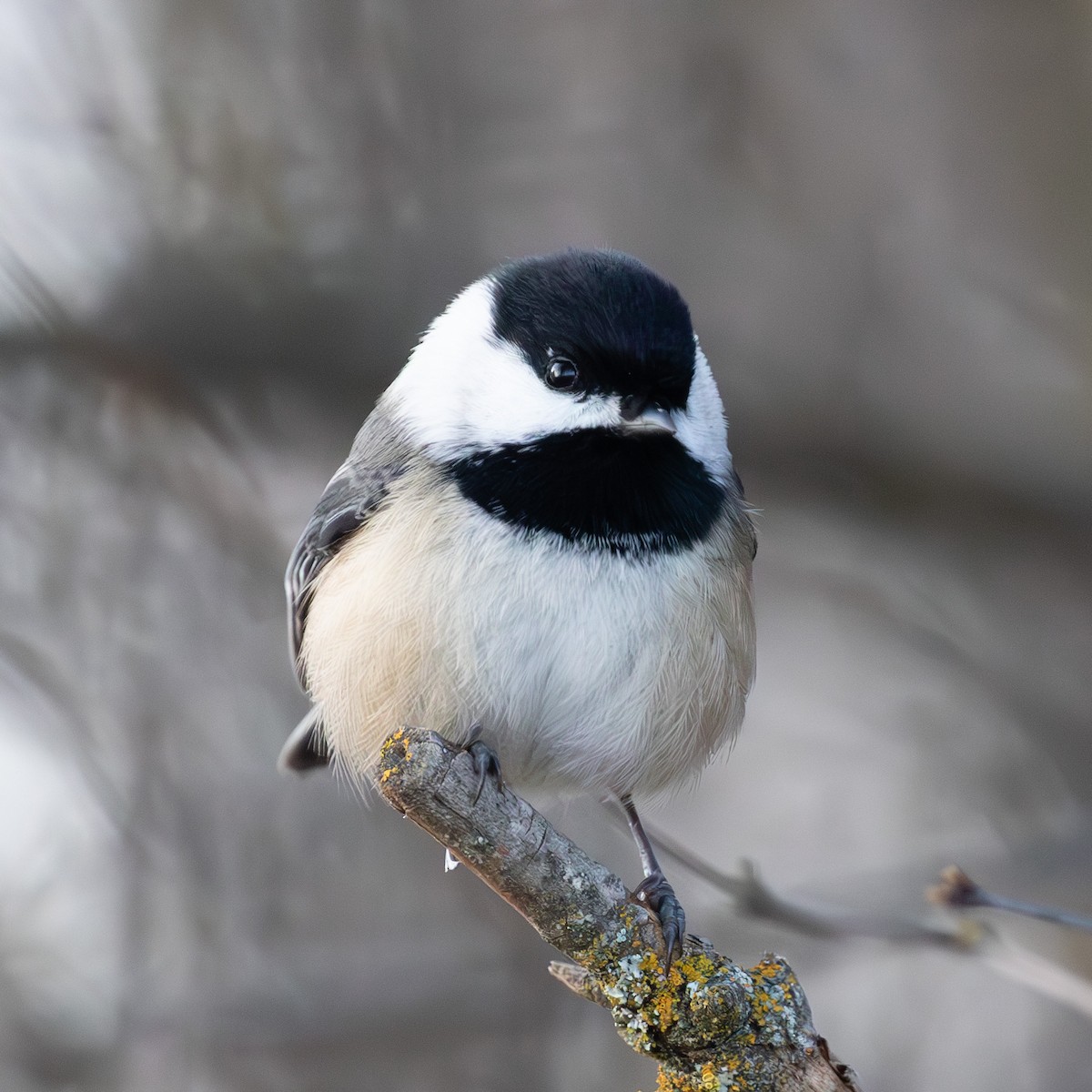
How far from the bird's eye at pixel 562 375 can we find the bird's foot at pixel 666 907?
766mm

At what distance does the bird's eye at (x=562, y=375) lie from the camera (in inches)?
69.6

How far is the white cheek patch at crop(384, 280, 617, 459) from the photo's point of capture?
1.77 meters

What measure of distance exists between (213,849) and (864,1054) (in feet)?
5.98

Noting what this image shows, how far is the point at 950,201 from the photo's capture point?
356 centimetres

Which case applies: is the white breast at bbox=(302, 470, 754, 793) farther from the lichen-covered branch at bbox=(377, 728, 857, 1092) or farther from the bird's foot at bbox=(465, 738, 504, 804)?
the lichen-covered branch at bbox=(377, 728, 857, 1092)

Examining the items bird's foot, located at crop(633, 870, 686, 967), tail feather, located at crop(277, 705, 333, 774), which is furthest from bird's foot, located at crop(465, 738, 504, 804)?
tail feather, located at crop(277, 705, 333, 774)

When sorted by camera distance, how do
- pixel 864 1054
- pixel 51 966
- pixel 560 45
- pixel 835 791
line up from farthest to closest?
pixel 560 45 → pixel 835 791 → pixel 864 1054 → pixel 51 966

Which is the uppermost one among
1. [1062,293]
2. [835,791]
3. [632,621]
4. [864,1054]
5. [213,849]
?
[632,621]

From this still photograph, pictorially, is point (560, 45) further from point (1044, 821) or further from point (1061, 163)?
point (1044, 821)

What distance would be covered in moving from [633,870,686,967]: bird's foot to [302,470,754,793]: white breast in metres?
0.22

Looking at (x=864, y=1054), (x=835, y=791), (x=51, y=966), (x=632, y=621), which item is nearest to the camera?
(x=632, y=621)

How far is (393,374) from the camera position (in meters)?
3.19

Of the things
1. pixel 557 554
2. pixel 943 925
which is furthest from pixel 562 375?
pixel 943 925

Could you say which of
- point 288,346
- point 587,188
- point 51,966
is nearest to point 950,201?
point 587,188
